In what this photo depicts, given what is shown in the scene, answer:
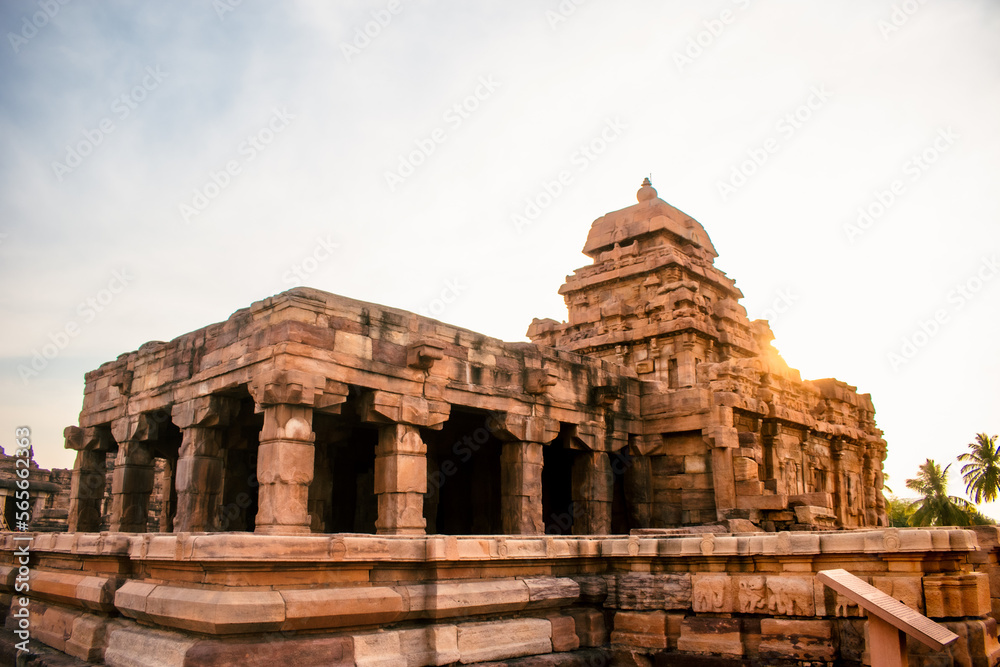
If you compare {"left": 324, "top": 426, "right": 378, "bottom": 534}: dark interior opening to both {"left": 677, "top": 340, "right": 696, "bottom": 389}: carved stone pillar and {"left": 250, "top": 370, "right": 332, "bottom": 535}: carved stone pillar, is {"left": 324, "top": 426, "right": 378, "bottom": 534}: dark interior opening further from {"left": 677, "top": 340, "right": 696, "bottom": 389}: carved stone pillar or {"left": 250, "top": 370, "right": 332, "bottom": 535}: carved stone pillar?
{"left": 677, "top": 340, "right": 696, "bottom": 389}: carved stone pillar

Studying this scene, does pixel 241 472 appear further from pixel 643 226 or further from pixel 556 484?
pixel 643 226

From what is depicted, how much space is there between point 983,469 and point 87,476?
46.2 meters

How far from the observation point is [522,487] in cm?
1382

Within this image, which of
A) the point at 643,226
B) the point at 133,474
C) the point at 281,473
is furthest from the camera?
the point at 643,226

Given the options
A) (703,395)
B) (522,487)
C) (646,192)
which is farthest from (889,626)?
(646,192)

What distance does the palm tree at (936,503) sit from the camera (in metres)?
40.1

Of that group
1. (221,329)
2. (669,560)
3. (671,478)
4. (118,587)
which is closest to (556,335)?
(671,478)

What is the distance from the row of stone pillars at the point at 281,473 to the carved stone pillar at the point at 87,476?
21mm

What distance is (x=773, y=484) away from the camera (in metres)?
15.8

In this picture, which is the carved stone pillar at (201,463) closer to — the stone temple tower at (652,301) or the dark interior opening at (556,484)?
the dark interior opening at (556,484)

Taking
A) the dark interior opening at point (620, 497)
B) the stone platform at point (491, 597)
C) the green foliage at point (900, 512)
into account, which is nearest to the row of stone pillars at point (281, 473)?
the dark interior opening at point (620, 497)

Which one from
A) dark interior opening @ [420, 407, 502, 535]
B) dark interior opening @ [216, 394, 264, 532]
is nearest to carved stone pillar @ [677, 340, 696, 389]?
dark interior opening @ [420, 407, 502, 535]

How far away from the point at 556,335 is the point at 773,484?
820 cm

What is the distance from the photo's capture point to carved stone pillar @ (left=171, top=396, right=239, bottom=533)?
12.8 metres
